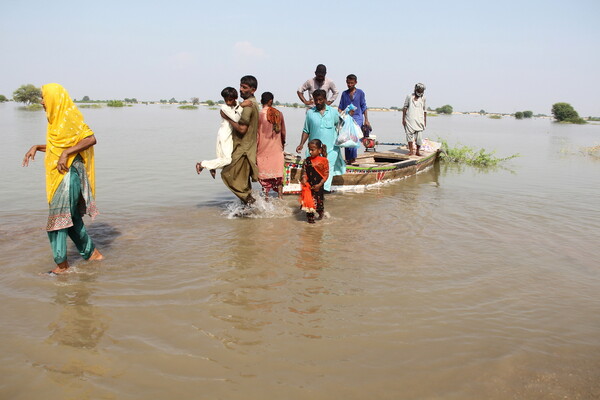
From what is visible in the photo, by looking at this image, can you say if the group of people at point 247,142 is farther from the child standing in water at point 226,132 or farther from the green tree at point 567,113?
the green tree at point 567,113

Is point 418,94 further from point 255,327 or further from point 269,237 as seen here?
point 255,327

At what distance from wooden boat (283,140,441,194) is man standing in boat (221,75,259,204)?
1.23m

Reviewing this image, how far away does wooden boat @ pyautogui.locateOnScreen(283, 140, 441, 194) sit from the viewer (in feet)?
25.0

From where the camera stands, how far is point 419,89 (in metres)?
10.2

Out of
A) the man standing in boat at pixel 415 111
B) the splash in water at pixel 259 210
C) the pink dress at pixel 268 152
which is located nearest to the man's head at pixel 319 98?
the pink dress at pixel 268 152

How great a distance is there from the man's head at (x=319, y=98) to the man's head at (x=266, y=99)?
689mm

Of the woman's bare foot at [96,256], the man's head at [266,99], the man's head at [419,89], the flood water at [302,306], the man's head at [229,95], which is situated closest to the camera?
the flood water at [302,306]

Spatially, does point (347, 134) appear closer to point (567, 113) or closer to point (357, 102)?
point (357, 102)

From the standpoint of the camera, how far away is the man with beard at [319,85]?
7.80 meters

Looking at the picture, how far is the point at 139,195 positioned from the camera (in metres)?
7.59

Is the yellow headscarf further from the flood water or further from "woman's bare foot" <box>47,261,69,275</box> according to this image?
the flood water

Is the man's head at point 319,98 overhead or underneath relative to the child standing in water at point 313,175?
overhead

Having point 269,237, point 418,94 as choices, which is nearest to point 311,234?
point 269,237

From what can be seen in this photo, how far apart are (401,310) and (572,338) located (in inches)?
46.3
